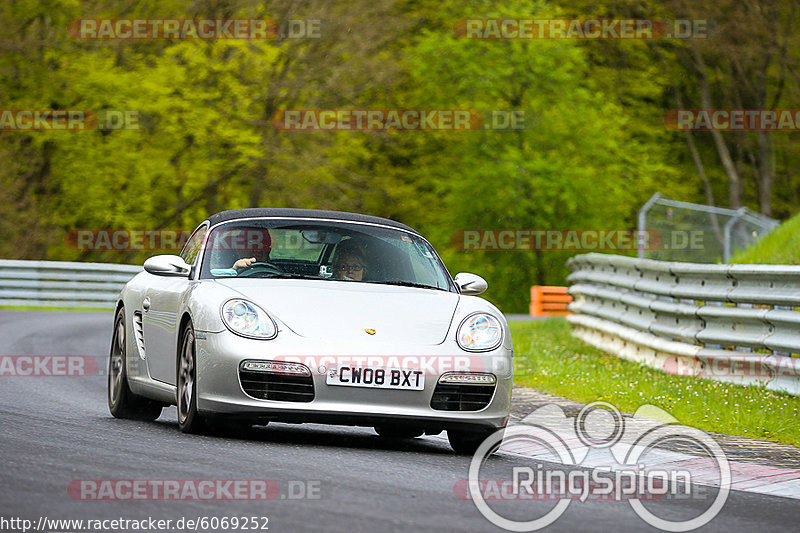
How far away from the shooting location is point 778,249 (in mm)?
18375

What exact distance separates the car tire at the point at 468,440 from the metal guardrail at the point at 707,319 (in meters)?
3.54

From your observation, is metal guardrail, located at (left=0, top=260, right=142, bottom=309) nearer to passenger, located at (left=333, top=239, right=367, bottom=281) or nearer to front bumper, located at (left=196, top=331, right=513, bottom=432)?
passenger, located at (left=333, top=239, right=367, bottom=281)

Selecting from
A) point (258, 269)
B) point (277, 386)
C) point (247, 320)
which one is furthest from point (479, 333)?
point (258, 269)

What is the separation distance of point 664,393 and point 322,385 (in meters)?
4.57

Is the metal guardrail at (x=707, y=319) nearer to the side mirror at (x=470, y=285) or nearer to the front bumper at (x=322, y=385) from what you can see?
the side mirror at (x=470, y=285)

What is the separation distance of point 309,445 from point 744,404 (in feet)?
13.8

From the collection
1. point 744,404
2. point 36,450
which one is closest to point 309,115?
Result: point 744,404

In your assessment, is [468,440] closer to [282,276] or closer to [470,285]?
[470,285]

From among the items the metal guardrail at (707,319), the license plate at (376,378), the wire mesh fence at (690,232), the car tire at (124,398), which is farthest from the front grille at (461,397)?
the wire mesh fence at (690,232)

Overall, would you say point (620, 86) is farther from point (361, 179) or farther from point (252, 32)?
point (252, 32)

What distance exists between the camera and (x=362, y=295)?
8219 mm

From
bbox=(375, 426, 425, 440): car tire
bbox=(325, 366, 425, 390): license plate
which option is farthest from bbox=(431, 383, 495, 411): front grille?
bbox=(375, 426, 425, 440): car tire

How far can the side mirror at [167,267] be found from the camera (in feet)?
28.5

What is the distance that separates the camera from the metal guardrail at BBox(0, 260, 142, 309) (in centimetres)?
2966
